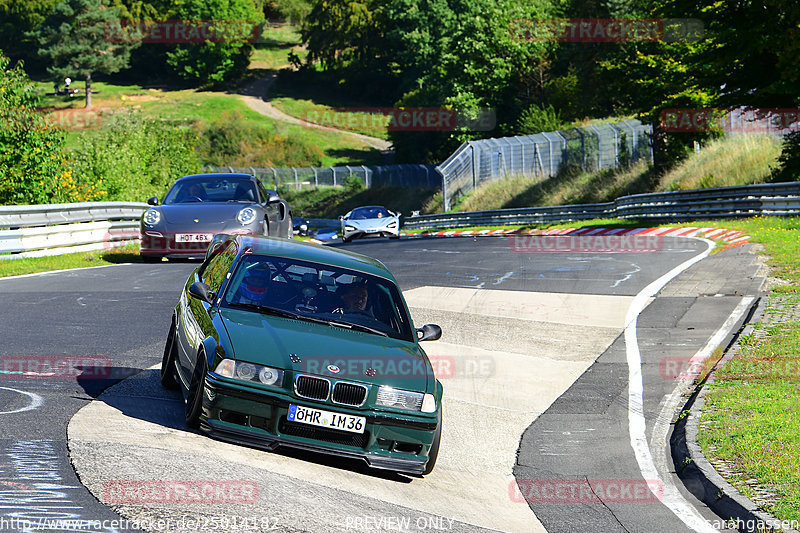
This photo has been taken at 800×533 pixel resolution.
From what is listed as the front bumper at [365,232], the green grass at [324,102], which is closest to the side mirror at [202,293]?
the front bumper at [365,232]

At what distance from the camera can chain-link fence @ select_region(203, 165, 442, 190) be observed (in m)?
71.6

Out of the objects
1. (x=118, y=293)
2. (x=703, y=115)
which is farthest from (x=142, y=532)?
(x=703, y=115)

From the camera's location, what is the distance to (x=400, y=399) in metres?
6.88

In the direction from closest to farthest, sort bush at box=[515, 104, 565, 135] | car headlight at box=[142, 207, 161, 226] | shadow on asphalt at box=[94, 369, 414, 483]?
shadow on asphalt at box=[94, 369, 414, 483] < car headlight at box=[142, 207, 161, 226] < bush at box=[515, 104, 565, 135]

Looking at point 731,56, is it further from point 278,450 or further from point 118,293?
point 278,450

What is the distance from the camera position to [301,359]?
6.75 metres

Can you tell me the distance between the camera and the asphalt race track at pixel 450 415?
19.1ft

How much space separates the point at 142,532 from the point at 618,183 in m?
40.6

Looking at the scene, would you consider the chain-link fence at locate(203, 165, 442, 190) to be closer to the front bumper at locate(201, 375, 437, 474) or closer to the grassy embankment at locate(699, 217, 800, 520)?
the grassy embankment at locate(699, 217, 800, 520)

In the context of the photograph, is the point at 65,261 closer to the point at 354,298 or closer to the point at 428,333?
the point at 354,298

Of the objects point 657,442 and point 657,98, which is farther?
point 657,98

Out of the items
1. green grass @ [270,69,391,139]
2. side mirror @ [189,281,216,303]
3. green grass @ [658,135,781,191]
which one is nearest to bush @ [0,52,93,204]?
side mirror @ [189,281,216,303]

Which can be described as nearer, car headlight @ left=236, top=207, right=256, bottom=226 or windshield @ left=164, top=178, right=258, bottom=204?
car headlight @ left=236, top=207, right=256, bottom=226

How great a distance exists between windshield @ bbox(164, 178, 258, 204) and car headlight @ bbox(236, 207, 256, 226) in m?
0.63
